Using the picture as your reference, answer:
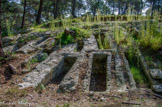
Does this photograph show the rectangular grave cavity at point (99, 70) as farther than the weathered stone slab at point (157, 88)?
Yes

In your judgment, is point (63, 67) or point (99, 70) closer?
point (99, 70)

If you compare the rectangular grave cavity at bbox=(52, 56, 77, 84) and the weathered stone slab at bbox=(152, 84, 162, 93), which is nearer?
the weathered stone slab at bbox=(152, 84, 162, 93)

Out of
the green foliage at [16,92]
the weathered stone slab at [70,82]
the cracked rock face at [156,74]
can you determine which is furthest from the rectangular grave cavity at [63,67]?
the cracked rock face at [156,74]

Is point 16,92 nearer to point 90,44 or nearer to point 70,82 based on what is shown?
point 70,82

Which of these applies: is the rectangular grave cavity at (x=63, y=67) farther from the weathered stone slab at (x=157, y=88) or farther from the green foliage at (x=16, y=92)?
the weathered stone slab at (x=157, y=88)

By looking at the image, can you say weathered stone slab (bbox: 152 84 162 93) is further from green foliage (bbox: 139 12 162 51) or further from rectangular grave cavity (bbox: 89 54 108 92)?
green foliage (bbox: 139 12 162 51)

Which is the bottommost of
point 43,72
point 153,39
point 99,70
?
point 99,70

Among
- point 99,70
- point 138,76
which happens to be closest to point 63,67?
point 99,70

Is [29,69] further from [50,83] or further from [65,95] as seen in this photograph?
[65,95]

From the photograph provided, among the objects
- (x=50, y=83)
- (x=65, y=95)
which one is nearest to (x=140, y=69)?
(x=65, y=95)

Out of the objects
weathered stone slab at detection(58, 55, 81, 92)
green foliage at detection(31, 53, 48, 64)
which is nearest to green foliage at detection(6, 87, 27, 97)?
weathered stone slab at detection(58, 55, 81, 92)

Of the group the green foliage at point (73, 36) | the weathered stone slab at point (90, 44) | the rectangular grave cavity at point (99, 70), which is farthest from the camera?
the green foliage at point (73, 36)

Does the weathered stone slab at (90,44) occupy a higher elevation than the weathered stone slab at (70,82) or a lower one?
higher

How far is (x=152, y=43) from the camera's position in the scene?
4.09 m
